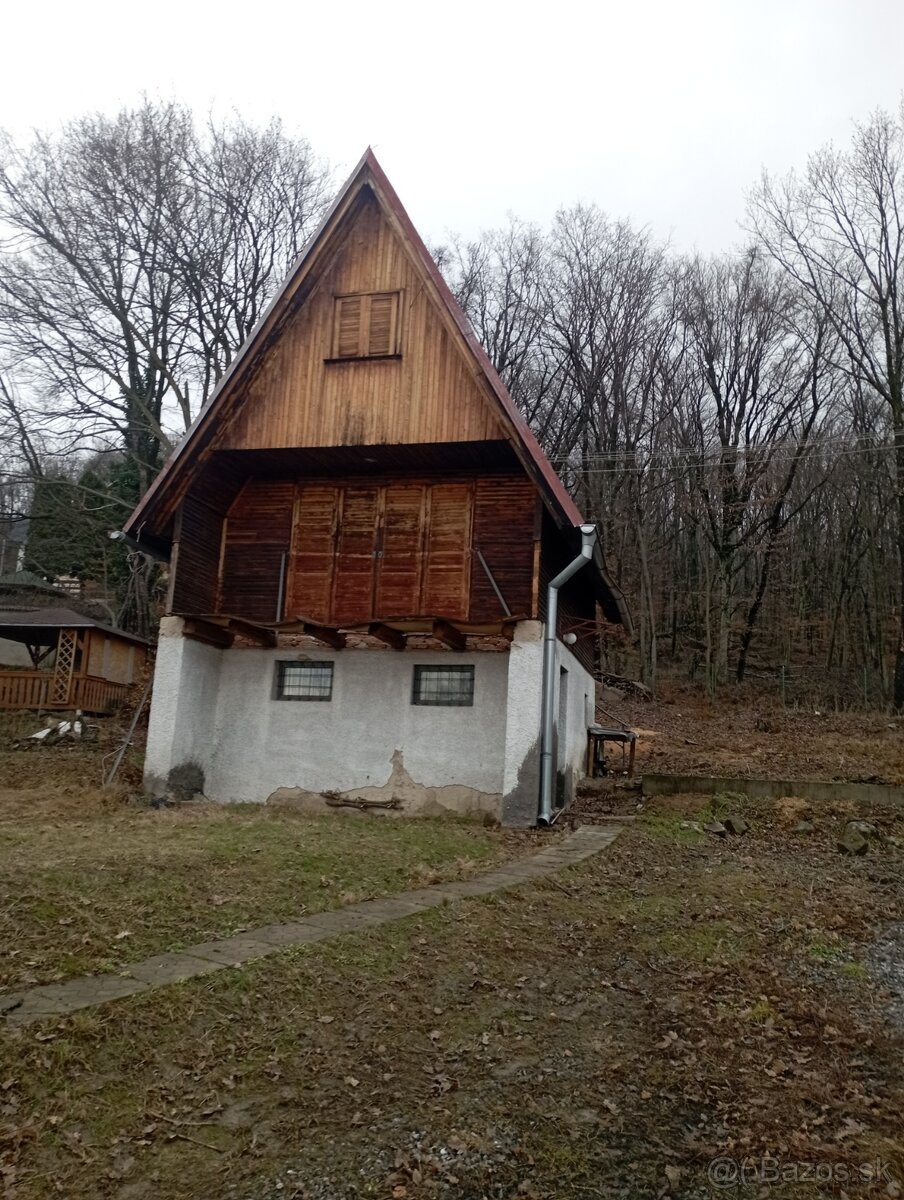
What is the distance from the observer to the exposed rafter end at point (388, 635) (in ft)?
45.9

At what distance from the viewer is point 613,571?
35906 millimetres

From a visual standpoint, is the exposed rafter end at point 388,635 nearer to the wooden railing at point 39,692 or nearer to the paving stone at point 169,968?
the paving stone at point 169,968

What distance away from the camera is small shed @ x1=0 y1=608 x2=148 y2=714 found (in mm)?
22922

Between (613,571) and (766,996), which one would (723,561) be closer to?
(613,571)

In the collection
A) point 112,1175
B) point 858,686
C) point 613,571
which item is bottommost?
point 112,1175

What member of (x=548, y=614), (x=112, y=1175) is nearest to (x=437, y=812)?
(x=548, y=614)

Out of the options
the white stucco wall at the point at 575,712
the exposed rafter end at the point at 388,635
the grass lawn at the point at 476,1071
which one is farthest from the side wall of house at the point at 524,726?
the grass lawn at the point at 476,1071

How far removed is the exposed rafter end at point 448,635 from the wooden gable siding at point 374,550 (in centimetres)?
42

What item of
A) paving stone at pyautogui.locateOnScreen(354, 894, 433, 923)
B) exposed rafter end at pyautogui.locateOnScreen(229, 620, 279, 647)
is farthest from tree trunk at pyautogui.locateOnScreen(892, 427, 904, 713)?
paving stone at pyautogui.locateOnScreen(354, 894, 433, 923)

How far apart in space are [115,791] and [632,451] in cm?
2499

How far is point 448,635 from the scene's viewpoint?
14.2m

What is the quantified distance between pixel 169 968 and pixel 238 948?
66cm

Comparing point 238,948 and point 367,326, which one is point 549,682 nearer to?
point 367,326

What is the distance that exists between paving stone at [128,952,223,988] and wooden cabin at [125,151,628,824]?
8.06 meters
